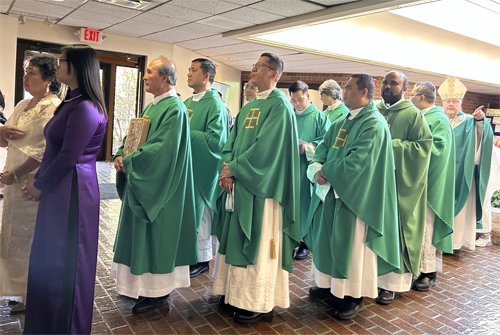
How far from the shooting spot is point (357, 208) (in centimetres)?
319

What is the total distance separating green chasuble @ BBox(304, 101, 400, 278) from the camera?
3.19 meters

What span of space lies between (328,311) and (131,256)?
5.07 feet

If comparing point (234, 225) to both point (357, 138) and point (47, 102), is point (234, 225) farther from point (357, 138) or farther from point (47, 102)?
point (47, 102)

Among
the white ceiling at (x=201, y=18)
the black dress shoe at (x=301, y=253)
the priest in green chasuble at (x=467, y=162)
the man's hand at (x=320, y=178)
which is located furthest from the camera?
the white ceiling at (x=201, y=18)

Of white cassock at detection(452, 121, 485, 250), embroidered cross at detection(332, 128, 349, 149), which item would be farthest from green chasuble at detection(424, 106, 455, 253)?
white cassock at detection(452, 121, 485, 250)

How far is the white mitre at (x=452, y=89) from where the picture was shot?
547 cm

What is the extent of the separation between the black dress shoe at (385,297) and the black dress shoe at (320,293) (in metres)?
0.40

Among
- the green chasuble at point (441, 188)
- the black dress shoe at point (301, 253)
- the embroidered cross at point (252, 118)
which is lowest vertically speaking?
the black dress shoe at point (301, 253)

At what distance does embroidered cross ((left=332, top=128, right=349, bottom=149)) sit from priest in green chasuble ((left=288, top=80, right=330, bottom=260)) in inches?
39.0

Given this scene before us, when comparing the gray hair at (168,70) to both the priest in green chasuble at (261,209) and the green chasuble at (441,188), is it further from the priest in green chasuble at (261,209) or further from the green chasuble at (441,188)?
the green chasuble at (441,188)

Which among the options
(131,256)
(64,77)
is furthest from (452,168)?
(64,77)

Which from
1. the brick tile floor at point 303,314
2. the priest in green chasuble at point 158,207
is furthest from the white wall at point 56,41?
the priest in green chasuble at point 158,207

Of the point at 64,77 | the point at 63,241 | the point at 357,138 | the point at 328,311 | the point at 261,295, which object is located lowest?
the point at 328,311

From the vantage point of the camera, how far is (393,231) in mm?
3379
